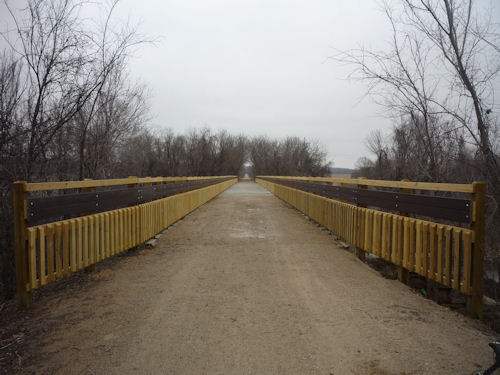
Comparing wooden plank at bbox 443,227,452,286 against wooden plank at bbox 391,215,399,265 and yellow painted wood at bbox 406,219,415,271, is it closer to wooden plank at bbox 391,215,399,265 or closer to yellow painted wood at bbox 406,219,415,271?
yellow painted wood at bbox 406,219,415,271

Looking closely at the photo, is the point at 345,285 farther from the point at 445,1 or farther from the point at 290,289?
the point at 445,1

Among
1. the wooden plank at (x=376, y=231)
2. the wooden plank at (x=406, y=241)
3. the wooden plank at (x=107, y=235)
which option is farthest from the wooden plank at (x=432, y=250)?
the wooden plank at (x=107, y=235)

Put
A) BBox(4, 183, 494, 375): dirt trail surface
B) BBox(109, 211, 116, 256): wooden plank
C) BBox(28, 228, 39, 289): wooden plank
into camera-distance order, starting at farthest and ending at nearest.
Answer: BBox(109, 211, 116, 256): wooden plank, BBox(28, 228, 39, 289): wooden plank, BBox(4, 183, 494, 375): dirt trail surface

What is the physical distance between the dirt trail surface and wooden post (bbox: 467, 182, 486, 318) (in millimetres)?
233

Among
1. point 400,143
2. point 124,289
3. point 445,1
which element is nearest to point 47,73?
point 124,289

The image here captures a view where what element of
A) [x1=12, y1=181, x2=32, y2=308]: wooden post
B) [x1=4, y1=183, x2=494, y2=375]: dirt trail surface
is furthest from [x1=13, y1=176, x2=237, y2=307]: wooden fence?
[x1=4, y1=183, x2=494, y2=375]: dirt trail surface

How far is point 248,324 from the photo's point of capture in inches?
114

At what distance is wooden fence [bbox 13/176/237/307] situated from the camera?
3.14 meters

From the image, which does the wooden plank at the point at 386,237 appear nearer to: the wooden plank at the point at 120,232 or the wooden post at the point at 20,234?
the wooden plank at the point at 120,232

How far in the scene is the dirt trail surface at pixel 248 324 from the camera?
7.50 ft

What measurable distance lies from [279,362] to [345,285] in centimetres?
206

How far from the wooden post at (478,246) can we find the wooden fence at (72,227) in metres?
4.34

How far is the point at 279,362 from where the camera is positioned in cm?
229

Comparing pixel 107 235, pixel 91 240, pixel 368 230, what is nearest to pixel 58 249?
pixel 91 240
